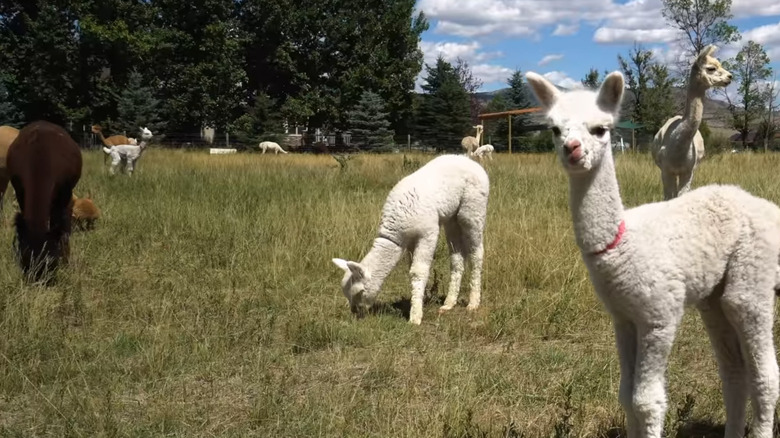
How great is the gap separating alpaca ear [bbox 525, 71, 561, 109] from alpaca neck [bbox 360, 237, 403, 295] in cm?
341

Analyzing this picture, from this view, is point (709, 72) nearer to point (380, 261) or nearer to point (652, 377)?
point (380, 261)

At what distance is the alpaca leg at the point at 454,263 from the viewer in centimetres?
678

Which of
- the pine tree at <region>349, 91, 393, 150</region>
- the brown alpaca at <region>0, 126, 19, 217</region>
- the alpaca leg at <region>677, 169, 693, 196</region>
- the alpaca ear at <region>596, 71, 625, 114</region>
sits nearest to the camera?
the alpaca ear at <region>596, 71, 625, 114</region>

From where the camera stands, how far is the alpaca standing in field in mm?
7172

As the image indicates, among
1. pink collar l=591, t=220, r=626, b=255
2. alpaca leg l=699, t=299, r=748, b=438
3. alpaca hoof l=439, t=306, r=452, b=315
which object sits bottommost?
alpaca hoof l=439, t=306, r=452, b=315

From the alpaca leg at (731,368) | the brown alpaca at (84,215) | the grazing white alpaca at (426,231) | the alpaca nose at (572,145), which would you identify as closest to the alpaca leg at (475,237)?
the grazing white alpaca at (426,231)

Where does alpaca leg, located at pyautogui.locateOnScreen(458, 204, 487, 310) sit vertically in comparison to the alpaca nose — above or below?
below

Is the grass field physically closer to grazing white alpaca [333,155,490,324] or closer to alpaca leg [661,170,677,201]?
grazing white alpaca [333,155,490,324]

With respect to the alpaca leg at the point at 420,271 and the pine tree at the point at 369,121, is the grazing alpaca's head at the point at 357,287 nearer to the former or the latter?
the alpaca leg at the point at 420,271

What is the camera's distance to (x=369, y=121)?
40375 mm

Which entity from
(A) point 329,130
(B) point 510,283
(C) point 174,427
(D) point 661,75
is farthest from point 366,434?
(D) point 661,75

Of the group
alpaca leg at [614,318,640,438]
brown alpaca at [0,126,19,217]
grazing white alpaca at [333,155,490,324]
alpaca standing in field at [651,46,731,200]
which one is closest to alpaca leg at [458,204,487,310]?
grazing white alpaca at [333,155,490,324]

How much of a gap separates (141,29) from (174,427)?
3918cm

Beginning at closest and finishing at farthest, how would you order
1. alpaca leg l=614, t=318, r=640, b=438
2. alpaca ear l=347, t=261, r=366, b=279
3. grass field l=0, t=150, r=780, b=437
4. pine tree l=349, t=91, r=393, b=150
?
alpaca leg l=614, t=318, r=640, b=438 → grass field l=0, t=150, r=780, b=437 → alpaca ear l=347, t=261, r=366, b=279 → pine tree l=349, t=91, r=393, b=150
